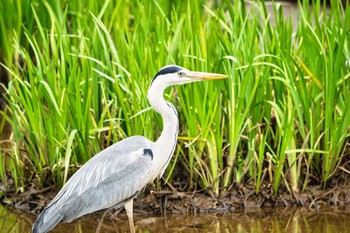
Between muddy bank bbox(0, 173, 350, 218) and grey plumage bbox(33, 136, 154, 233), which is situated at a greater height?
grey plumage bbox(33, 136, 154, 233)

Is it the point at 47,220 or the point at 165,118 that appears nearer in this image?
the point at 47,220

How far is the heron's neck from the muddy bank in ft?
2.08

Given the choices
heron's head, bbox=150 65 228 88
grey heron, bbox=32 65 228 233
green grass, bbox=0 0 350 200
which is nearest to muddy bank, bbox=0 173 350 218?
green grass, bbox=0 0 350 200

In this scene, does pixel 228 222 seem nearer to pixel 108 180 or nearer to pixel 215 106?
pixel 215 106

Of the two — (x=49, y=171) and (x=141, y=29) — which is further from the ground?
(x=141, y=29)

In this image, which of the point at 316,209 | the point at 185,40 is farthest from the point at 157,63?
the point at 316,209

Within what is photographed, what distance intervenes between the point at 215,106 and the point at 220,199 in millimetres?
666

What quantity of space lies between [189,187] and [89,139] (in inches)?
30.8

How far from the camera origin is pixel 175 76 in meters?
5.90

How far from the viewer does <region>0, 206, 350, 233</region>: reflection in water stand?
6180mm

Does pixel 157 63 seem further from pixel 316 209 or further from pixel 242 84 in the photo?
pixel 316 209

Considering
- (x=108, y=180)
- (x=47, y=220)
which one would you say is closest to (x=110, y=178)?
(x=108, y=180)

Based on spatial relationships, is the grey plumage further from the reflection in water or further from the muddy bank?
the muddy bank

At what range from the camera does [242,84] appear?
648 cm
